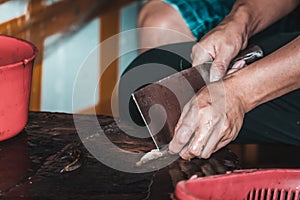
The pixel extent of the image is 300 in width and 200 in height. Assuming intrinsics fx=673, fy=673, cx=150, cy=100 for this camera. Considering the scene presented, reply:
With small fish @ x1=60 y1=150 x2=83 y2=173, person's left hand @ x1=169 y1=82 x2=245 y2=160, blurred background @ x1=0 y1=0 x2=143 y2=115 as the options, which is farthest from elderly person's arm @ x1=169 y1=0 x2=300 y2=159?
blurred background @ x1=0 y1=0 x2=143 y2=115

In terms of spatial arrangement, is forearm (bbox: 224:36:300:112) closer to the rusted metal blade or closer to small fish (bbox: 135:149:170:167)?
the rusted metal blade

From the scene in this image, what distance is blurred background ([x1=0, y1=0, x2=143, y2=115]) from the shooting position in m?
2.71

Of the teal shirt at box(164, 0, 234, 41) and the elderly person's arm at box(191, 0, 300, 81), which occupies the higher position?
the elderly person's arm at box(191, 0, 300, 81)

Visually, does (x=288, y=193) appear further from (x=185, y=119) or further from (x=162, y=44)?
(x=162, y=44)

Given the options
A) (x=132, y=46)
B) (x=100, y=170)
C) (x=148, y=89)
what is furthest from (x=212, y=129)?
(x=132, y=46)

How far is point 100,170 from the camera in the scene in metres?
1.41

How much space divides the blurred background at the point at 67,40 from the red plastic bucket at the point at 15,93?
100 centimetres

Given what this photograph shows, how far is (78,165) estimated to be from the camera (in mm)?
1418

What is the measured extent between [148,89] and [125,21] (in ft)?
6.53

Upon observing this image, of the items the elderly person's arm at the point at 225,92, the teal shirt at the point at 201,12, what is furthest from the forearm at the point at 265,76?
the teal shirt at the point at 201,12

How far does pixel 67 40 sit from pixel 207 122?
165 cm

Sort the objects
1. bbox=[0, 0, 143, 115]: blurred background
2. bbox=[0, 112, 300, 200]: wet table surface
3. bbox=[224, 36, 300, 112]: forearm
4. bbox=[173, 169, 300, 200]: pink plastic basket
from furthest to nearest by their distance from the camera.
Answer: bbox=[0, 0, 143, 115]: blurred background → bbox=[224, 36, 300, 112]: forearm → bbox=[0, 112, 300, 200]: wet table surface → bbox=[173, 169, 300, 200]: pink plastic basket

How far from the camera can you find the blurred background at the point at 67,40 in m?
2.71

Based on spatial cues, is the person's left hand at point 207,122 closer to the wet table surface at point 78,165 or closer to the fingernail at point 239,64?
the wet table surface at point 78,165
